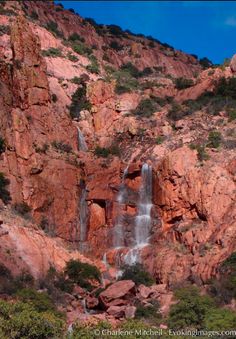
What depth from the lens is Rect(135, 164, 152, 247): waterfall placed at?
36281 mm

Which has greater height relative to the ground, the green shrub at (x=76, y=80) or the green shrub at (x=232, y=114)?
the green shrub at (x=76, y=80)

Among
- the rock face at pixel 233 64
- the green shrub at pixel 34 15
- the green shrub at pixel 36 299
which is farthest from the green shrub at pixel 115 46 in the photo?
the green shrub at pixel 36 299

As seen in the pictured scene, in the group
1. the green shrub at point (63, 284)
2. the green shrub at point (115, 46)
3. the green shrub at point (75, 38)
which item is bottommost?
the green shrub at point (63, 284)

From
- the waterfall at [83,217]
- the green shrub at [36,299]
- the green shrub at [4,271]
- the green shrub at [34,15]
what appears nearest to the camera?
the green shrub at [36,299]

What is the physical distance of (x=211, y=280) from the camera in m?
28.9

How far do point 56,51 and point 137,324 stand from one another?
4164 cm

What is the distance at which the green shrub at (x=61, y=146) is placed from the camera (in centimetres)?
3944

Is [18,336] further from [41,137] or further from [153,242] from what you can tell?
[41,137]

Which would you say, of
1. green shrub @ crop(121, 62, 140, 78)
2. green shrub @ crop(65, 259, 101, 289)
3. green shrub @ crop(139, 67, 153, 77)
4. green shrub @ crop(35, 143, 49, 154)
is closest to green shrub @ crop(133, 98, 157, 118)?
green shrub @ crop(35, 143, 49, 154)

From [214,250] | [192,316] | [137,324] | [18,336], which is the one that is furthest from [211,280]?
[18,336]

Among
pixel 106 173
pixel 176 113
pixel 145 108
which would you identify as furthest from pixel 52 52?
pixel 106 173

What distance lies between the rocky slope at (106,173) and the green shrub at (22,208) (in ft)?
0.67

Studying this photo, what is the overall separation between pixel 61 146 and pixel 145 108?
1013 centimetres

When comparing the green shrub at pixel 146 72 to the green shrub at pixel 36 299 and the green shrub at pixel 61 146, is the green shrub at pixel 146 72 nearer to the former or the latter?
the green shrub at pixel 61 146
